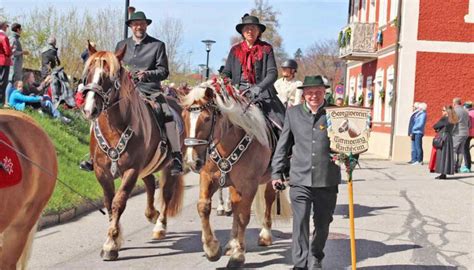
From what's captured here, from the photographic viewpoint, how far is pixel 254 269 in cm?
676

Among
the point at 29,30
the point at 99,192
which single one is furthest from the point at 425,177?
the point at 29,30

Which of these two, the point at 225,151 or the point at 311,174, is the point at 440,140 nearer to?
the point at 225,151

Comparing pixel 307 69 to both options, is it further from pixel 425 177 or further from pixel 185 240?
pixel 185 240

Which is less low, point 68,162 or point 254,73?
point 254,73

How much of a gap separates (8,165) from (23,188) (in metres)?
0.36

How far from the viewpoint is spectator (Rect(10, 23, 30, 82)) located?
47.7ft

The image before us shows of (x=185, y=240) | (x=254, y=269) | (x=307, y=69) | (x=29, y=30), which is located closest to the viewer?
(x=254, y=269)

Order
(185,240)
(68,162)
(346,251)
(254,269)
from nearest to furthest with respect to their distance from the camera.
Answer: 1. (254,269)
2. (346,251)
3. (185,240)
4. (68,162)

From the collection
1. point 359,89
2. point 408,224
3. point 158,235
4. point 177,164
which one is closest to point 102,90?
point 177,164

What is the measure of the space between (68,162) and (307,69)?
62389mm

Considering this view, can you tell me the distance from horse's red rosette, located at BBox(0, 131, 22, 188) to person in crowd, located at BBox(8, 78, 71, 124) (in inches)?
390

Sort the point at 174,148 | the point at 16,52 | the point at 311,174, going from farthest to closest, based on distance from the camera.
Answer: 1. the point at 16,52
2. the point at 174,148
3. the point at 311,174

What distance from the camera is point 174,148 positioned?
8.19 m

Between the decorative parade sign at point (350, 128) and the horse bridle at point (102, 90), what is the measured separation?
98.8 inches
